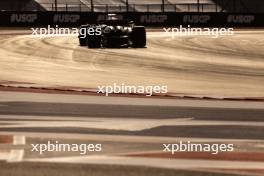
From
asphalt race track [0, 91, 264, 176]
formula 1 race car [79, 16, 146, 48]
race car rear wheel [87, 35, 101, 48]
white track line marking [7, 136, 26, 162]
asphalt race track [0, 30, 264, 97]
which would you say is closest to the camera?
asphalt race track [0, 91, 264, 176]

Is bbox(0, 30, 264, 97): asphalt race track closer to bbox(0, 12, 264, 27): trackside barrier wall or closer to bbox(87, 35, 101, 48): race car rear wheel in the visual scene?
bbox(87, 35, 101, 48): race car rear wheel

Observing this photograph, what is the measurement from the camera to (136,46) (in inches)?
906

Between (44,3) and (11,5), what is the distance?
2.71 meters

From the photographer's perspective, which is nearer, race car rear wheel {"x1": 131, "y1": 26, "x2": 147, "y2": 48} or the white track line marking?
the white track line marking

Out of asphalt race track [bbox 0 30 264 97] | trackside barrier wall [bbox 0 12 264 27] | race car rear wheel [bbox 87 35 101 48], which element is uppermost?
trackside barrier wall [bbox 0 12 264 27]

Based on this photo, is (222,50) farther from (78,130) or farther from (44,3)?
(44,3)

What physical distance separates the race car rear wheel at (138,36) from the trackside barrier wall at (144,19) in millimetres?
15166

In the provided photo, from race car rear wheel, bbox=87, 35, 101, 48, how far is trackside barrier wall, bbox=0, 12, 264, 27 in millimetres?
15364

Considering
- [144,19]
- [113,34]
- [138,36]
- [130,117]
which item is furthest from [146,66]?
[144,19]

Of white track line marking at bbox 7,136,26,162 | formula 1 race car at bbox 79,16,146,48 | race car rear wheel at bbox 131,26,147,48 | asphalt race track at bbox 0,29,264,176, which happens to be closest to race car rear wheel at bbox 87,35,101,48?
formula 1 race car at bbox 79,16,146,48

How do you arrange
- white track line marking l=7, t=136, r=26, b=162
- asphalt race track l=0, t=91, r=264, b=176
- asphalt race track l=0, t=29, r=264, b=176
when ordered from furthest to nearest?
1. white track line marking l=7, t=136, r=26, b=162
2. asphalt race track l=0, t=29, r=264, b=176
3. asphalt race track l=0, t=91, r=264, b=176

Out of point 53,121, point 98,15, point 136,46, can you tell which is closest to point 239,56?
point 136,46

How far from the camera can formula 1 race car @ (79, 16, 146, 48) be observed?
2167cm

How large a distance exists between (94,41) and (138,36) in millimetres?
1714
